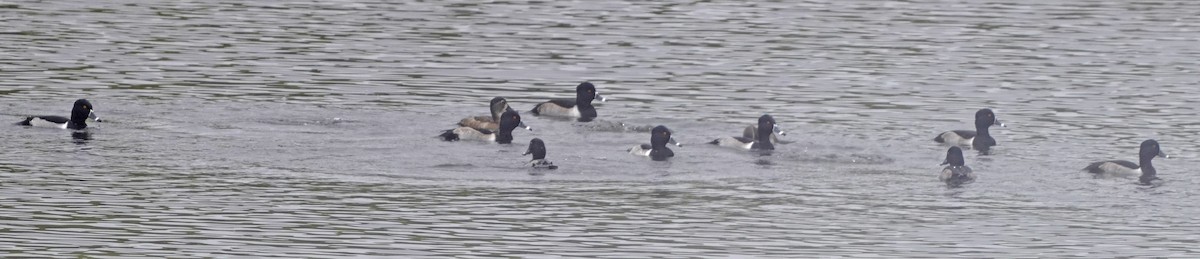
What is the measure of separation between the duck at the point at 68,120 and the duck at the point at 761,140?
684 cm

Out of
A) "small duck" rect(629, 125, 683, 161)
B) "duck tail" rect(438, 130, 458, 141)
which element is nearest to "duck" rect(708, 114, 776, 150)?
"small duck" rect(629, 125, 683, 161)

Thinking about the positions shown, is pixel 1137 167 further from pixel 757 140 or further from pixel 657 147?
pixel 657 147

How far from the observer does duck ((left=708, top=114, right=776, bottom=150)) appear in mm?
22734

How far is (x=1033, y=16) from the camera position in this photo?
40.0 metres

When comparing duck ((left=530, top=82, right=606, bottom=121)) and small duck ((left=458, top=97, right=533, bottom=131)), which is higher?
small duck ((left=458, top=97, right=533, bottom=131))

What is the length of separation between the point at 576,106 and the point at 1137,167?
7.24 meters

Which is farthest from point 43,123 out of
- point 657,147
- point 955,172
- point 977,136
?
point 977,136

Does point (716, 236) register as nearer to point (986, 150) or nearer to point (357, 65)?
point (986, 150)

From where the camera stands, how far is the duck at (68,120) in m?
23.7

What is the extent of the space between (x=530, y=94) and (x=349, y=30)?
28.5ft

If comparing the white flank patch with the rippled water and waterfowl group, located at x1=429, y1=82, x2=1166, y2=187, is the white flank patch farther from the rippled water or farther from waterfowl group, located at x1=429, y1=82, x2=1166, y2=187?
waterfowl group, located at x1=429, y1=82, x2=1166, y2=187

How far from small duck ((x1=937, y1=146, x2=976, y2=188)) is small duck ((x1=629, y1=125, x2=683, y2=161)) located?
2.94 metres

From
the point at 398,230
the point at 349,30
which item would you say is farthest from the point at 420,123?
the point at 349,30

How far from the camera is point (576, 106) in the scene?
25.8 m
